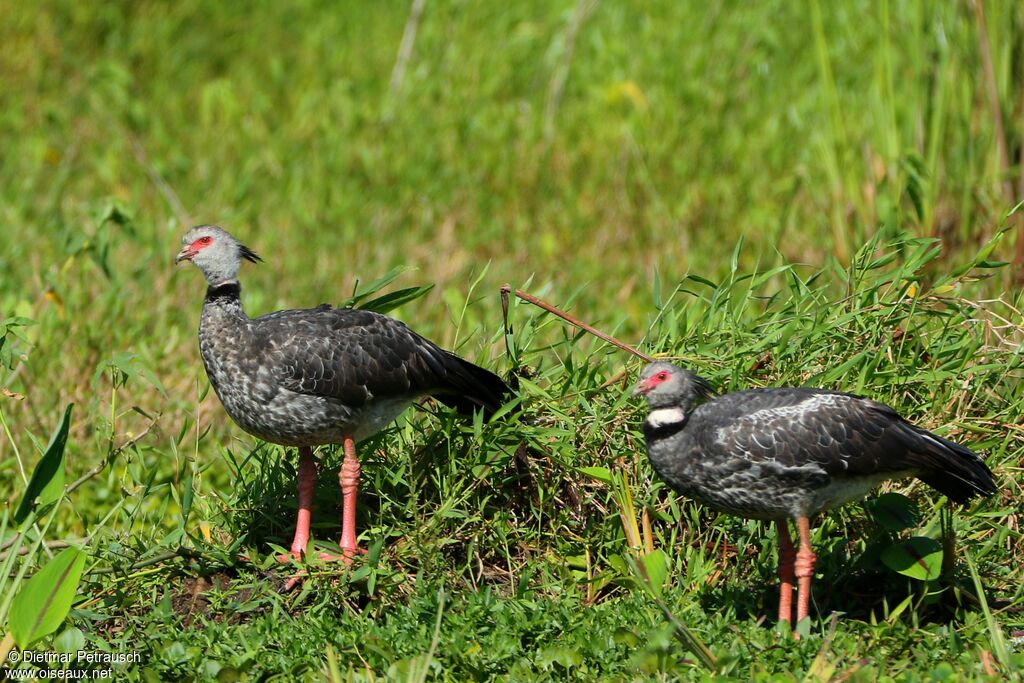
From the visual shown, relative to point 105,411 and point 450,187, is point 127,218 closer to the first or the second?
point 105,411

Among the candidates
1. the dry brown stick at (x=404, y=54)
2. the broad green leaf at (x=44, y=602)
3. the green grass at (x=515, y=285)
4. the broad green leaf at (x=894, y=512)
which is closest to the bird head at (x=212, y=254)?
→ the green grass at (x=515, y=285)

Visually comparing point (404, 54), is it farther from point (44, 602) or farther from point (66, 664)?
point (44, 602)

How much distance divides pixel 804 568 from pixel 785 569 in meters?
0.09

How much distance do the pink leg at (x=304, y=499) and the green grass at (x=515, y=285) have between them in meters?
0.11

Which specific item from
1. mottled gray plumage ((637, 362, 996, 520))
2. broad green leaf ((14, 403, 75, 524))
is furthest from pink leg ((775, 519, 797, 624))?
broad green leaf ((14, 403, 75, 524))

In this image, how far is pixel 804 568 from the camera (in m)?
3.82

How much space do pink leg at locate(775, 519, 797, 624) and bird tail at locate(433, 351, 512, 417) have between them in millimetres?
981

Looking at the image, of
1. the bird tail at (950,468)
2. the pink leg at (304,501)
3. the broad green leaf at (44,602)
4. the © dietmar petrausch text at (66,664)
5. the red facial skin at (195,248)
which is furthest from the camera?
the red facial skin at (195,248)

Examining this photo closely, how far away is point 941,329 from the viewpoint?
465 centimetres

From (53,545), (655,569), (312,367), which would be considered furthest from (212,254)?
(655,569)

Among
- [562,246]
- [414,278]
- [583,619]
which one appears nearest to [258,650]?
[583,619]

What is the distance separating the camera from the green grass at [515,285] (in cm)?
386

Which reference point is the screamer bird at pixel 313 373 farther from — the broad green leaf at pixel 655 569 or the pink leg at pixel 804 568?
the pink leg at pixel 804 568

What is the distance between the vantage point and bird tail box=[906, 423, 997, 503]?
3.79 m
